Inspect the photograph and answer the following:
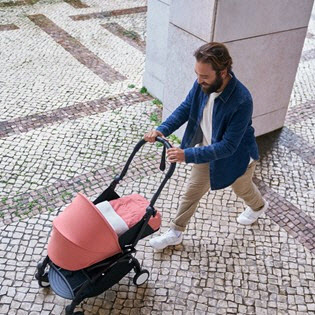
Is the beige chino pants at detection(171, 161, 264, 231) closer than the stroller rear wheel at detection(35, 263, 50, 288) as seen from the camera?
No

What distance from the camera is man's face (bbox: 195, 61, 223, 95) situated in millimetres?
2672

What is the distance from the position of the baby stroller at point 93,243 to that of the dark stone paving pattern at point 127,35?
483 centimetres

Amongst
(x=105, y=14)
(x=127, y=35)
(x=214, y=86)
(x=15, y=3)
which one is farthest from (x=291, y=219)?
(x=15, y=3)

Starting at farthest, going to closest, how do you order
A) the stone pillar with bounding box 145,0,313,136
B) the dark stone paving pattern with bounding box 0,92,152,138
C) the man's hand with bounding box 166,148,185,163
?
1. the dark stone paving pattern with bounding box 0,92,152,138
2. the stone pillar with bounding box 145,0,313,136
3. the man's hand with bounding box 166,148,185,163

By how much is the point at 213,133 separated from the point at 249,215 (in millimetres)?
1258

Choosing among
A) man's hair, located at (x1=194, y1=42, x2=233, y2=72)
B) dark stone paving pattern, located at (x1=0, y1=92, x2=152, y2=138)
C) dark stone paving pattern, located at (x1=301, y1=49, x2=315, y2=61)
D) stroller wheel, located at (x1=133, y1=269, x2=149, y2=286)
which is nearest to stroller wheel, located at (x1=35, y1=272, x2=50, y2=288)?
stroller wheel, located at (x1=133, y1=269, x2=149, y2=286)

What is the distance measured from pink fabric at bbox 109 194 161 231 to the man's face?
0.97 metres

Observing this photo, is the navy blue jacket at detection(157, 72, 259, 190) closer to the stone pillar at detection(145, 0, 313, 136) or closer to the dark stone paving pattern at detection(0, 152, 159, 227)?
the stone pillar at detection(145, 0, 313, 136)

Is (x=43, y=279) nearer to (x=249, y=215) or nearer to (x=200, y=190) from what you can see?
(x=200, y=190)

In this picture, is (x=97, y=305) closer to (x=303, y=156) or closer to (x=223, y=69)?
(x=223, y=69)

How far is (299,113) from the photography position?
5.82 metres

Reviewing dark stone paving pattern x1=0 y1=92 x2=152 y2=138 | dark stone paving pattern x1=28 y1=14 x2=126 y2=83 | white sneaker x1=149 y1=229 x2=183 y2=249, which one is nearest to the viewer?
white sneaker x1=149 y1=229 x2=183 y2=249

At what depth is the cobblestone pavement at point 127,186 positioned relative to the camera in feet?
11.0

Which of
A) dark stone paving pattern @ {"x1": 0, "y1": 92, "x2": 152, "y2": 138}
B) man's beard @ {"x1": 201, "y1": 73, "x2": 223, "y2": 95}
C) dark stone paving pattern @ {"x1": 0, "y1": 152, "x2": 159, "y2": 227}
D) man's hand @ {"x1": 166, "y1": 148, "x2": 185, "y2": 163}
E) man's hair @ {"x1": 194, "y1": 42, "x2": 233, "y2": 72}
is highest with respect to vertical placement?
man's hair @ {"x1": 194, "y1": 42, "x2": 233, "y2": 72}
